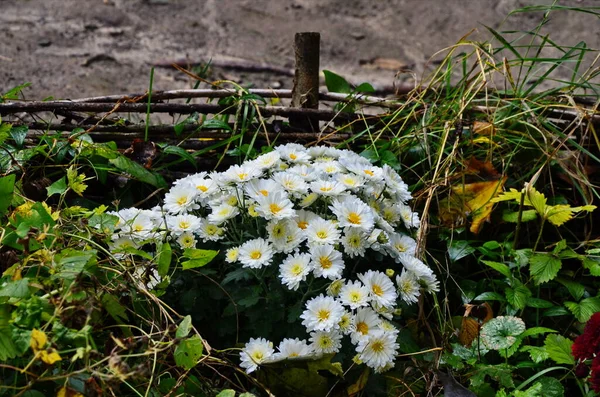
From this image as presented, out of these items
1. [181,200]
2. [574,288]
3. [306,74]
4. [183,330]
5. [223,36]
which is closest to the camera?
[183,330]

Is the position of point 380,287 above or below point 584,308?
above

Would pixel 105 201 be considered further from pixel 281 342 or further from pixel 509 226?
pixel 509 226

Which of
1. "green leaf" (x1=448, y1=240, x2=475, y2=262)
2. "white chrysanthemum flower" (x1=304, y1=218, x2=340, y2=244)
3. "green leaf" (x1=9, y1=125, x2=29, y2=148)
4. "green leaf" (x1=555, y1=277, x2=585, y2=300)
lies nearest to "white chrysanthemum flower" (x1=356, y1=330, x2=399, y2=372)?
"white chrysanthemum flower" (x1=304, y1=218, x2=340, y2=244)

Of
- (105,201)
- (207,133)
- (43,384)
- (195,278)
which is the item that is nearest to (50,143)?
(105,201)

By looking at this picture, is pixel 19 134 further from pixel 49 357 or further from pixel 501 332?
pixel 501 332

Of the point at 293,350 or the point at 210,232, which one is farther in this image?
the point at 210,232

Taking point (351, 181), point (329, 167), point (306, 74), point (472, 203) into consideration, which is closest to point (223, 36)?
point (306, 74)

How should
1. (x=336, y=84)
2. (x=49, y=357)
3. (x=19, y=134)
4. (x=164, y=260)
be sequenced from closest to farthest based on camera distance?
(x=49, y=357) < (x=164, y=260) < (x=19, y=134) < (x=336, y=84)
